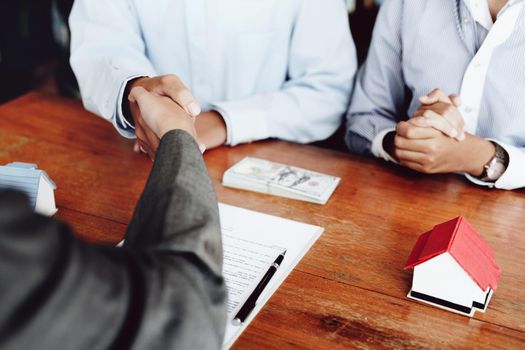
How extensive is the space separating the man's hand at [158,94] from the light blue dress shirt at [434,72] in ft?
1.81

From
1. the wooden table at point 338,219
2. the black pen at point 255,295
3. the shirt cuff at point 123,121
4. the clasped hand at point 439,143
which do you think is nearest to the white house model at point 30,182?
the wooden table at point 338,219

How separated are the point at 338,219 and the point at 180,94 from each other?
0.39 metres

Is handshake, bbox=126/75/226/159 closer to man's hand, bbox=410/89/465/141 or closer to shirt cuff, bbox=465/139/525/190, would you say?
man's hand, bbox=410/89/465/141

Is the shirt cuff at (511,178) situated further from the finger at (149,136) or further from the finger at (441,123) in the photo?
the finger at (149,136)

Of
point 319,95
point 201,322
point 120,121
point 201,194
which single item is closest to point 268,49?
point 319,95

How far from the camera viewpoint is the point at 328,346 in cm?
76

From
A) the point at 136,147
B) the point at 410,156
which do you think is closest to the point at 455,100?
the point at 410,156

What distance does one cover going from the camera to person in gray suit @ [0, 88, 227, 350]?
0.44m

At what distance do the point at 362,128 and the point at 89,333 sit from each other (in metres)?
1.17

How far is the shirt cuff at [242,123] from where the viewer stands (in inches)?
53.5

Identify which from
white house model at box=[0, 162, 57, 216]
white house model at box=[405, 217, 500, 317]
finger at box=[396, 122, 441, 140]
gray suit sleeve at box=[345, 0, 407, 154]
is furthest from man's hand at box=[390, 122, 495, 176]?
white house model at box=[0, 162, 57, 216]

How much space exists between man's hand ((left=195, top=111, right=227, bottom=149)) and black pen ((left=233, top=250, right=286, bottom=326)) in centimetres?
48

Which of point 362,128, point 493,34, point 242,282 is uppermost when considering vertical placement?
point 493,34

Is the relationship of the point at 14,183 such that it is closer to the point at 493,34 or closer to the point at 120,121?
the point at 120,121
